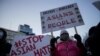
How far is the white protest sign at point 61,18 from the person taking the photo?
6543 mm

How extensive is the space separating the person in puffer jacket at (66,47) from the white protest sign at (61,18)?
950 millimetres

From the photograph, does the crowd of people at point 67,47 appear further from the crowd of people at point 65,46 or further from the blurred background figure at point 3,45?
the blurred background figure at point 3,45

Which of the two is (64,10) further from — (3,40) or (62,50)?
(3,40)

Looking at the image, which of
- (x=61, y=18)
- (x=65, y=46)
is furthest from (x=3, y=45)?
(x=61, y=18)

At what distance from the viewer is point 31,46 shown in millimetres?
6258

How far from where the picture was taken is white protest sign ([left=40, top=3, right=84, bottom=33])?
6543 millimetres

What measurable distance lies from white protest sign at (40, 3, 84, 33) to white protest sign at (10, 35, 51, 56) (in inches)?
19.9

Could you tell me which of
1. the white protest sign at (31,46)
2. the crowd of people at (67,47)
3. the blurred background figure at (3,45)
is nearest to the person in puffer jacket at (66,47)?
the crowd of people at (67,47)

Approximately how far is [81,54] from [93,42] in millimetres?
1015

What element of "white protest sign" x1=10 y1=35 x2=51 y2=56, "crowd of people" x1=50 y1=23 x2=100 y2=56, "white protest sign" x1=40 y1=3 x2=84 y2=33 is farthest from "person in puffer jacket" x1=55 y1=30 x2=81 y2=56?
"white protest sign" x1=40 y1=3 x2=84 y2=33

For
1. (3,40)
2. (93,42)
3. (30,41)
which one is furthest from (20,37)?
(93,42)

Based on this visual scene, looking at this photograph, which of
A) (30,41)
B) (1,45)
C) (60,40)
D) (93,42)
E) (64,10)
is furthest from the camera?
(64,10)

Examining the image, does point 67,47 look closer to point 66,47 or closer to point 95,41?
point 66,47

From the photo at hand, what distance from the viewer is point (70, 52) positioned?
5.52 m
